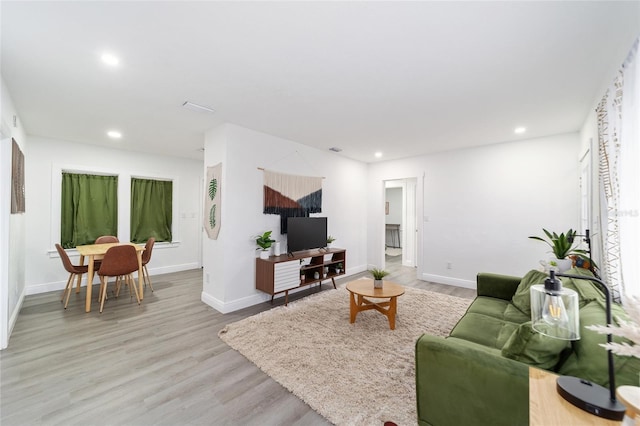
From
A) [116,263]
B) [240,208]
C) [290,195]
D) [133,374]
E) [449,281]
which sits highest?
[290,195]

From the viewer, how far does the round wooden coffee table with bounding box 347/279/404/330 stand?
118 inches

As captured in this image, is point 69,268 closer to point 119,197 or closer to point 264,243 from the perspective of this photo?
point 119,197

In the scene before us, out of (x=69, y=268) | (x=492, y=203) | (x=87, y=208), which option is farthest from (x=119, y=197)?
(x=492, y=203)

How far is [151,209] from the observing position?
552cm

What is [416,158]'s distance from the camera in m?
5.43

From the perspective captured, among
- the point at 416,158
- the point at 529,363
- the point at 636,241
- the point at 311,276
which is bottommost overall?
the point at 311,276

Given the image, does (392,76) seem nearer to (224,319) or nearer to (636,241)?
Result: (636,241)

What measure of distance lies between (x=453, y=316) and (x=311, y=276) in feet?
6.95

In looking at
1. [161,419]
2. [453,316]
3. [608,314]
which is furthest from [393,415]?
[453,316]

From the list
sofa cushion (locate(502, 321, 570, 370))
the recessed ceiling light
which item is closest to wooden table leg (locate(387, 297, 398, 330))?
sofa cushion (locate(502, 321, 570, 370))

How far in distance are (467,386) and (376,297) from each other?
1.58m

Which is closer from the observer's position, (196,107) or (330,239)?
(196,107)

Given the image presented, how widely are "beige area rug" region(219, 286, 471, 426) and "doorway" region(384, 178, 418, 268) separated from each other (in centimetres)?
276

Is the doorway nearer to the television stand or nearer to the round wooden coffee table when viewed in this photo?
the television stand
